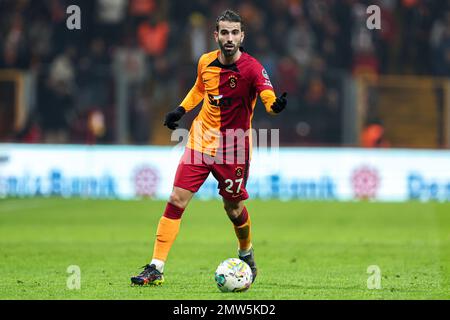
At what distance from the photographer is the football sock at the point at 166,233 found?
29.1 ft

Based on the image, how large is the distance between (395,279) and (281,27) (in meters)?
14.0

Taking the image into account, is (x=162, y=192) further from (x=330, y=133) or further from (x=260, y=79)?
(x=260, y=79)

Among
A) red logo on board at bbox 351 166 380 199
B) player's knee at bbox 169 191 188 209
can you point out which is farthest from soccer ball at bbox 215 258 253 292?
red logo on board at bbox 351 166 380 199

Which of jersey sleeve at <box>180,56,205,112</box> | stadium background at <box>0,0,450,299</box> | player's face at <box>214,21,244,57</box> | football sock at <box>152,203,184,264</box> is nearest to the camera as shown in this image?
player's face at <box>214,21,244,57</box>

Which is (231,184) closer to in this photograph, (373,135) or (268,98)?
(268,98)

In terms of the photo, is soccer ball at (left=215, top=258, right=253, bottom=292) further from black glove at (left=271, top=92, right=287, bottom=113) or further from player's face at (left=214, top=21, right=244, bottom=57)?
player's face at (left=214, top=21, right=244, bottom=57)

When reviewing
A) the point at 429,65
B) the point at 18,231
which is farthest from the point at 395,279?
the point at 429,65

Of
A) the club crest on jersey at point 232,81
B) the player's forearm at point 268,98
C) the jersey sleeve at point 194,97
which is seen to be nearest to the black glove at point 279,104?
the player's forearm at point 268,98

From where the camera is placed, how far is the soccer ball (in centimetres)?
838

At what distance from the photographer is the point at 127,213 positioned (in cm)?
1767

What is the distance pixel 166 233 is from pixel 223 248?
3870 mm

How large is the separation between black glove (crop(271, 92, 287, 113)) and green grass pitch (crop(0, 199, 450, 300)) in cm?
148

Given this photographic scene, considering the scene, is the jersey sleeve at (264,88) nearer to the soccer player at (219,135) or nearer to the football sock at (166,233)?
the soccer player at (219,135)

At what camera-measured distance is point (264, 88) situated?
8781mm
